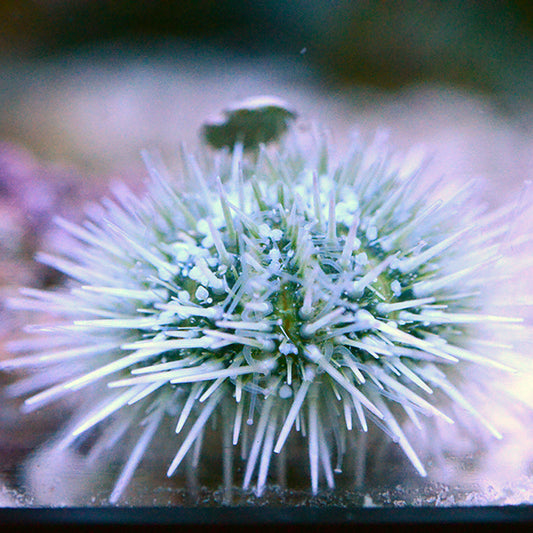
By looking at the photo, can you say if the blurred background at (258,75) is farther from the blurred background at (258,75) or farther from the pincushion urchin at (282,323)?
the pincushion urchin at (282,323)

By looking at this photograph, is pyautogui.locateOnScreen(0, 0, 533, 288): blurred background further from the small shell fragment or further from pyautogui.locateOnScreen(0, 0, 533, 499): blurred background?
the small shell fragment

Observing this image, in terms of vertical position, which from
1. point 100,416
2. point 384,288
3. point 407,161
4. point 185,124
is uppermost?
point 185,124

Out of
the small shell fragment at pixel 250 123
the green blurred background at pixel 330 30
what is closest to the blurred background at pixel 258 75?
the green blurred background at pixel 330 30

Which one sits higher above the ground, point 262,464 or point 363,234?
point 363,234

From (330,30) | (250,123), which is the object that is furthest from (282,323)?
(330,30)

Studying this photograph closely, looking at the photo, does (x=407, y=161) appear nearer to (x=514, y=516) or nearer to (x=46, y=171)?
(x=514, y=516)

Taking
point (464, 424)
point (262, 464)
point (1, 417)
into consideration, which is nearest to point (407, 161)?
point (464, 424)

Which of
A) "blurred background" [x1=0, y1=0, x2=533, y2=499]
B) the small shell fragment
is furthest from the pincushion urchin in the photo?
"blurred background" [x1=0, y1=0, x2=533, y2=499]
